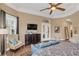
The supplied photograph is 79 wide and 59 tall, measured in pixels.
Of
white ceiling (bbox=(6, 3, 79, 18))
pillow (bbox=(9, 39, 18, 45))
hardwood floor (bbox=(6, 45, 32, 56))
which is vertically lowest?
hardwood floor (bbox=(6, 45, 32, 56))

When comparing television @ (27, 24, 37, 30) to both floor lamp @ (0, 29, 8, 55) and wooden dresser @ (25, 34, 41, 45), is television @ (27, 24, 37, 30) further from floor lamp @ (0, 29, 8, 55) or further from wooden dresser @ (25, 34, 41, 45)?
floor lamp @ (0, 29, 8, 55)

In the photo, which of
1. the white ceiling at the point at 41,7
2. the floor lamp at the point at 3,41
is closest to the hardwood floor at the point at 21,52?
the floor lamp at the point at 3,41

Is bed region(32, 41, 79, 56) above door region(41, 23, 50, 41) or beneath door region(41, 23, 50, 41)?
beneath

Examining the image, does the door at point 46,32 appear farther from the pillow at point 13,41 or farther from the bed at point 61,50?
the pillow at point 13,41

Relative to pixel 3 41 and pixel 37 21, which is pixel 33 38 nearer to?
pixel 37 21

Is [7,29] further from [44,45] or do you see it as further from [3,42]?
[44,45]

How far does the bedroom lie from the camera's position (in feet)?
8.13

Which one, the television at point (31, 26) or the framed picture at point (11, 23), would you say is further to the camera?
the television at point (31, 26)

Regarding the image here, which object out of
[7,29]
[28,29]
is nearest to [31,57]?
[28,29]

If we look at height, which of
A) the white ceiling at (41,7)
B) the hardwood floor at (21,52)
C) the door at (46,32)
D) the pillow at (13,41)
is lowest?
the hardwood floor at (21,52)

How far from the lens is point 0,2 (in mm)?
2469

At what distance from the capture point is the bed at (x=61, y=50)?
8.05 ft

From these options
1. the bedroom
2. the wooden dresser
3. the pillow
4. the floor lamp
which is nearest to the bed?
the bedroom

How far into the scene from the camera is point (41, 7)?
2.57 metres
